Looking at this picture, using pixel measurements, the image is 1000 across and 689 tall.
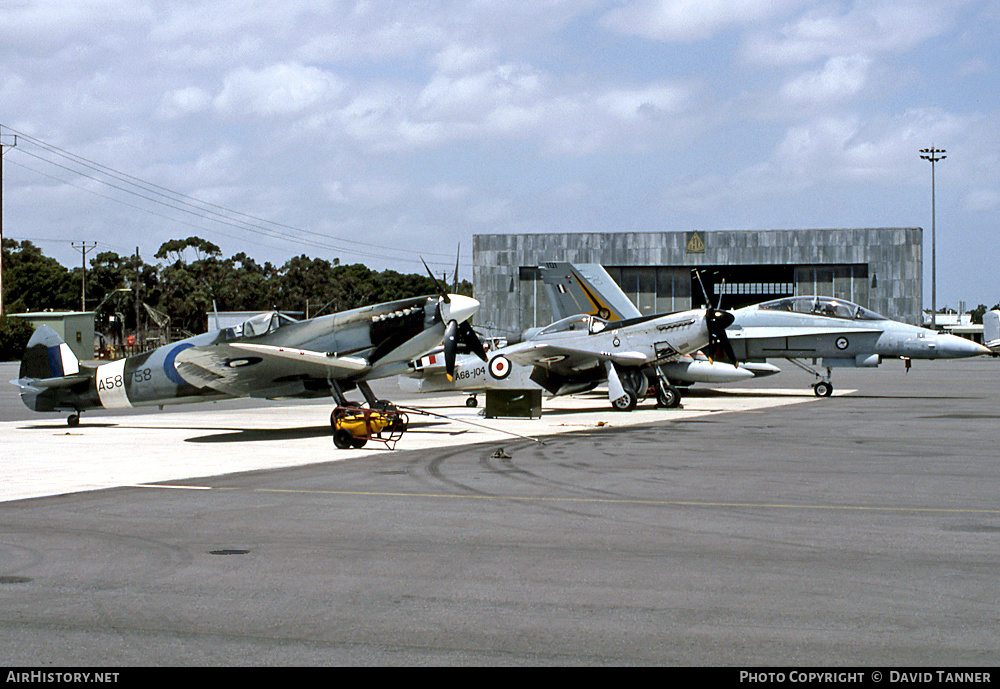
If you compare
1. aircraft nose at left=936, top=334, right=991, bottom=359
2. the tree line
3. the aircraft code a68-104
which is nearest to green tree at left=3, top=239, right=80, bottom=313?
the tree line

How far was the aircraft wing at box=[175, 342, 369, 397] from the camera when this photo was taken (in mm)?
17719

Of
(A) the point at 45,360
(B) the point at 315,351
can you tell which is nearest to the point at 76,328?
(A) the point at 45,360

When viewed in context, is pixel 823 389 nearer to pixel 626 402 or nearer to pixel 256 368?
pixel 626 402

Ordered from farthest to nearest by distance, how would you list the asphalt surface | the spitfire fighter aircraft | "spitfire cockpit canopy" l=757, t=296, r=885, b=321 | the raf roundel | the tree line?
the tree line
"spitfire cockpit canopy" l=757, t=296, r=885, b=321
the spitfire fighter aircraft
the raf roundel
the asphalt surface

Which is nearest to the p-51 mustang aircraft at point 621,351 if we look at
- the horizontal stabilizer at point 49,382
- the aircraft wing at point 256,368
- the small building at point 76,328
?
the aircraft wing at point 256,368

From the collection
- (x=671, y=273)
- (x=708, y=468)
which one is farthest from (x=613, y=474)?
(x=671, y=273)

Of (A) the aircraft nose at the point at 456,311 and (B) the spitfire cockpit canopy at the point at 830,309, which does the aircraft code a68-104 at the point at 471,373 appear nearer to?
(A) the aircraft nose at the point at 456,311

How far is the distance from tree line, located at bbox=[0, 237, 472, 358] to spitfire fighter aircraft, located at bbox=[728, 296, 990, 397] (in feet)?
208

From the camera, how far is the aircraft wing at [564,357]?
24453mm

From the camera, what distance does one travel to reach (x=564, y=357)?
24828 millimetres

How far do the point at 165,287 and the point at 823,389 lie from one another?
79.3 m

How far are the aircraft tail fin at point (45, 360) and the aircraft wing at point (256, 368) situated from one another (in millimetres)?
3386

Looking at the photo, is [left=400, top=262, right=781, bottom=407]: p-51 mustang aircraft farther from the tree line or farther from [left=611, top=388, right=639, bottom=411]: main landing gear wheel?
the tree line
